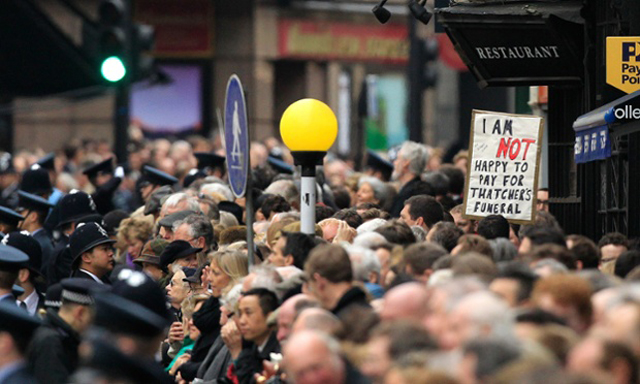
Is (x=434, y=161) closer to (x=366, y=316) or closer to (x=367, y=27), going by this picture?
(x=366, y=316)

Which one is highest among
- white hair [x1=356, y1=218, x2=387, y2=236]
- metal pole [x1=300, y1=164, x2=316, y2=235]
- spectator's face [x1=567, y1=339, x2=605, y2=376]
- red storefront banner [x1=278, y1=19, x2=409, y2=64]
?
Answer: red storefront banner [x1=278, y1=19, x2=409, y2=64]

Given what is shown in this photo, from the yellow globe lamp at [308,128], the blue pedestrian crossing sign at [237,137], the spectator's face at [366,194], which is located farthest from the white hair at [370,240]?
the spectator's face at [366,194]

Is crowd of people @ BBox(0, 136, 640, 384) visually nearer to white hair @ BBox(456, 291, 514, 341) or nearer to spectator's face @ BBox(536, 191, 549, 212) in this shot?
white hair @ BBox(456, 291, 514, 341)

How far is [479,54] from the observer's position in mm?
14914

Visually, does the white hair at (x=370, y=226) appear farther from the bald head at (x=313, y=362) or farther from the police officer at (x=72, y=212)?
the bald head at (x=313, y=362)

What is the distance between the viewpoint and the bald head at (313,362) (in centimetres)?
698

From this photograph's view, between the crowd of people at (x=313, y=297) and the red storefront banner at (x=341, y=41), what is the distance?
21286 mm

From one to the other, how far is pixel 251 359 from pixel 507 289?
7.15 feet

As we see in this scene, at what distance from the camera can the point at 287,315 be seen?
8.65m

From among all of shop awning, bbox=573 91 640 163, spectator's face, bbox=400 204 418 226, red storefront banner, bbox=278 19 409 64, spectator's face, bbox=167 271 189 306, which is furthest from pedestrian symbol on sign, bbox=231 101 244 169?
red storefront banner, bbox=278 19 409 64

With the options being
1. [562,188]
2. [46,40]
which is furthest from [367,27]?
[562,188]

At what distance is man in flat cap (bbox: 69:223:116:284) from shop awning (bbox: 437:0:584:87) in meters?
3.84

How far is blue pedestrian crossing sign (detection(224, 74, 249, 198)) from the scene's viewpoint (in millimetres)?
10031

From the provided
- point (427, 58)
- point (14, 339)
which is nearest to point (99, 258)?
point (14, 339)
